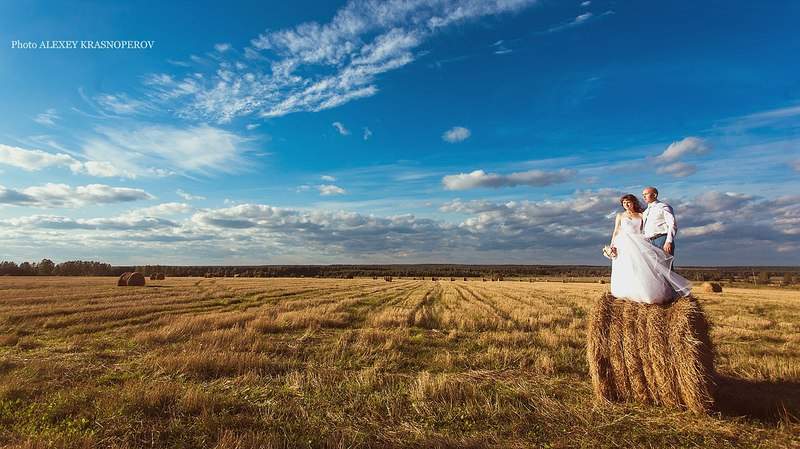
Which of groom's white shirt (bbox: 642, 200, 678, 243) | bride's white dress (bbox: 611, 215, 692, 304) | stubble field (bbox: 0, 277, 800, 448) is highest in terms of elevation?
groom's white shirt (bbox: 642, 200, 678, 243)

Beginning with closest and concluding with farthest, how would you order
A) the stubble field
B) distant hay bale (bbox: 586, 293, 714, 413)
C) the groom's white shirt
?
1. the stubble field
2. distant hay bale (bbox: 586, 293, 714, 413)
3. the groom's white shirt

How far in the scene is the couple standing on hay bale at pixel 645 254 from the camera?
6117 mm

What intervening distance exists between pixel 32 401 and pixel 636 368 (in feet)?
27.0

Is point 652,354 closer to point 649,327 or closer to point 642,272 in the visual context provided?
point 649,327

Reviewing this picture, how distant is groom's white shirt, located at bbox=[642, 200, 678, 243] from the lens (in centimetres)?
623

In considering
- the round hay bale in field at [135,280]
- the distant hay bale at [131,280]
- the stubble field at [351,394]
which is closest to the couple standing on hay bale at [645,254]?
the stubble field at [351,394]

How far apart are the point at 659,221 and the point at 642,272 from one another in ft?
2.72

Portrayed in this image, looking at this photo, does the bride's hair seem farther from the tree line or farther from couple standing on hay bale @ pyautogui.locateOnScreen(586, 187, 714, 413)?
the tree line

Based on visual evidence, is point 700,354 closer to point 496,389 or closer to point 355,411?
point 496,389

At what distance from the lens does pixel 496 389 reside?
6.39m

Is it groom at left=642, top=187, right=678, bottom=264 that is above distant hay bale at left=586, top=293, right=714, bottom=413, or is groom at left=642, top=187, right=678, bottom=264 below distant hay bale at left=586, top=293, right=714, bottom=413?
above

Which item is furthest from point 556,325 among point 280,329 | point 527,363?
point 280,329

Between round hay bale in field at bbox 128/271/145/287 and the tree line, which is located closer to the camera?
round hay bale in field at bbox 128/271/145/287

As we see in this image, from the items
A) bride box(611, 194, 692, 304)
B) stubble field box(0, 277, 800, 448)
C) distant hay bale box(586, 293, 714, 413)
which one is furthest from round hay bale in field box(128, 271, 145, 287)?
bride box(611, 194, 692, 304)
